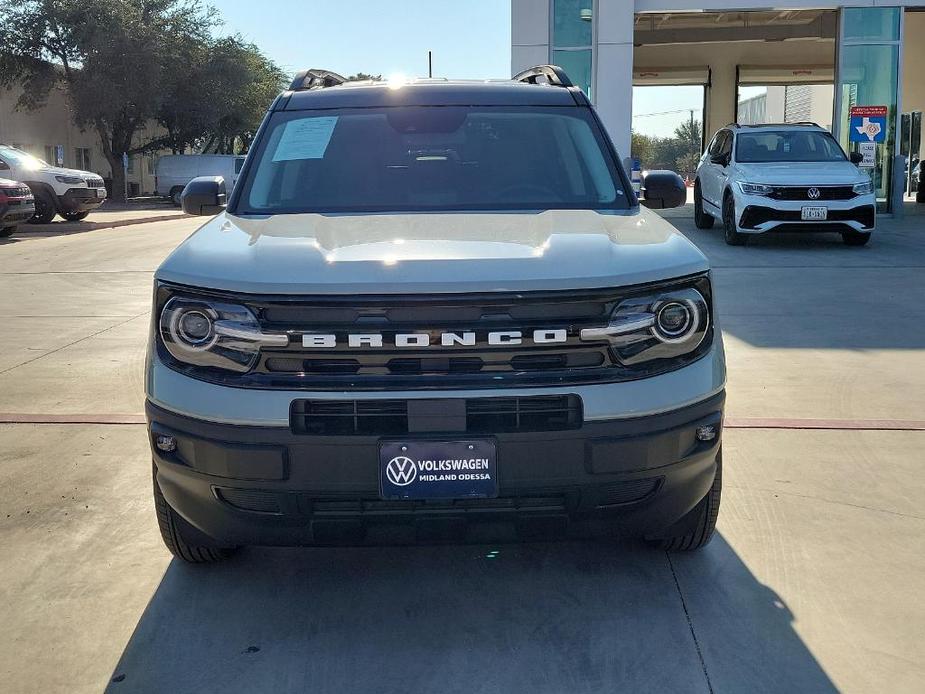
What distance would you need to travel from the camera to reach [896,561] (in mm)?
3602

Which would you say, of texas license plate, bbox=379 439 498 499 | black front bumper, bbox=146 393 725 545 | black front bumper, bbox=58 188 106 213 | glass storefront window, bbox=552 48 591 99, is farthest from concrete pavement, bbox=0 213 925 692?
black front bumper, bbox=58 188 106 213

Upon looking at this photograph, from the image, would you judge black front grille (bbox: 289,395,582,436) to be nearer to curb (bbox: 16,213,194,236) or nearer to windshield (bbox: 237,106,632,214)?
windshield (bbox: 237,106,632,214)

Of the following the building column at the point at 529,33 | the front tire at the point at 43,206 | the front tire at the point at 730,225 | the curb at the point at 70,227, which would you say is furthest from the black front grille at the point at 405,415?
the front tire at the point at 43,206

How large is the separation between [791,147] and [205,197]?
11.6 meters

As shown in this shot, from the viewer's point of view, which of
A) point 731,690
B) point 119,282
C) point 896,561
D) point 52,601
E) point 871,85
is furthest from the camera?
point 871,85

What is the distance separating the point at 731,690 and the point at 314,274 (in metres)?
1.58

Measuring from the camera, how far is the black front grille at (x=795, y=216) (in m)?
13.5

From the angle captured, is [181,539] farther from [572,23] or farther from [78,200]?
[78,200]

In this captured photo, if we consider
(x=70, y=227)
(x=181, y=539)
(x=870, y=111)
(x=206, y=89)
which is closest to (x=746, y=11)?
(x=870, y=111)

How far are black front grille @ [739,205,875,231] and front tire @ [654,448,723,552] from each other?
35.2 feet

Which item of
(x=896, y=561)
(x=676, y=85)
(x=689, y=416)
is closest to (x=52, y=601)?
(x=689, y=416)

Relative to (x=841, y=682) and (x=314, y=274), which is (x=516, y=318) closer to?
(x=314, y=274)

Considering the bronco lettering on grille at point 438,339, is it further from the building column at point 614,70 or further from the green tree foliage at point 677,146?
the green tree foliage at point 677,146

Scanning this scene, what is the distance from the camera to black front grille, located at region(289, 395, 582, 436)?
9.19 feet
